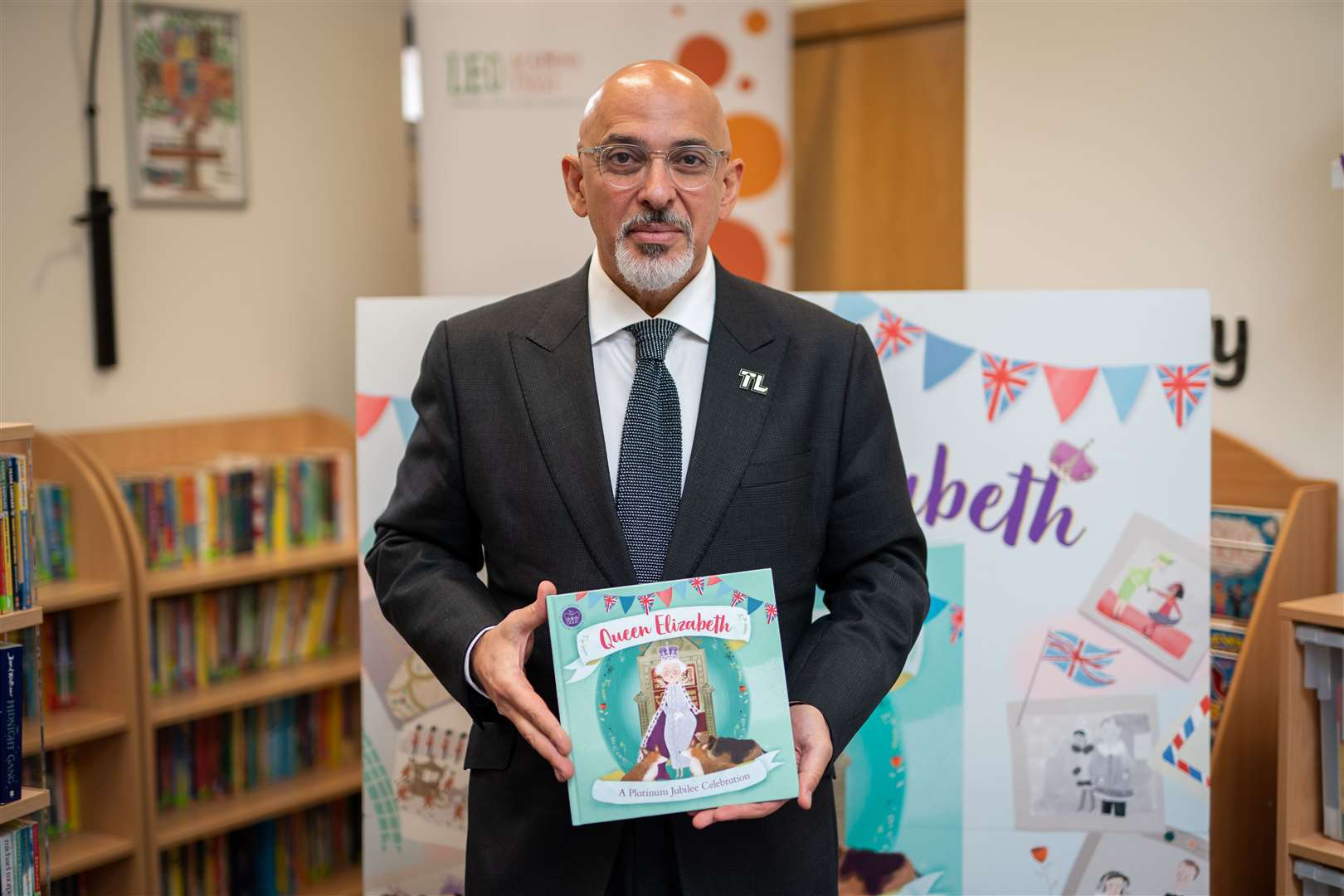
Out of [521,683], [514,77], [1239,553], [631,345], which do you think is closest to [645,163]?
[631,345]

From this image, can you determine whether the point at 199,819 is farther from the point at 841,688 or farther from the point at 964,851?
the point at 841,688

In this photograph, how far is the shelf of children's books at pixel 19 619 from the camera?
200 cm

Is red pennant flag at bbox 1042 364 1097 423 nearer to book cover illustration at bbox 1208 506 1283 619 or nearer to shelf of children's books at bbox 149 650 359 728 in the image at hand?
book cover illustration at bbox 1208 506 1283 619

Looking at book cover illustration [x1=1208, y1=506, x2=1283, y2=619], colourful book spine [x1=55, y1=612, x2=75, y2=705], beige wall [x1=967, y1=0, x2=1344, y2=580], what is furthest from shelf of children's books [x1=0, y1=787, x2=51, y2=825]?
beige wall [x1=967, y1=0, x2=1344, y2=580]

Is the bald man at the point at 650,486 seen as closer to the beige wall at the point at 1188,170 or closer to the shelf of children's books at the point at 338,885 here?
the beige wall at the point at 1188,170

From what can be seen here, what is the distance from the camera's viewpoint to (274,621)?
3.33 m

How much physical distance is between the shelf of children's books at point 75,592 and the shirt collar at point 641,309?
166 cm

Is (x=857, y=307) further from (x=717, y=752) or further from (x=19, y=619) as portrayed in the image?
(x=19, y=619)

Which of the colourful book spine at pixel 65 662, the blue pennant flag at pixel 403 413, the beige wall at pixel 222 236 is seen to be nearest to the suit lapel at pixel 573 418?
the blue pennant flag at pixel 403 413

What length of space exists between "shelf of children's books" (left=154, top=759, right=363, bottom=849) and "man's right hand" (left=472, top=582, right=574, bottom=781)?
6.38 feet

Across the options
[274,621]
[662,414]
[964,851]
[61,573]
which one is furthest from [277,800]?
[662,414]

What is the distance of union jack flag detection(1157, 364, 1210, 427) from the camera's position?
2.05 meters

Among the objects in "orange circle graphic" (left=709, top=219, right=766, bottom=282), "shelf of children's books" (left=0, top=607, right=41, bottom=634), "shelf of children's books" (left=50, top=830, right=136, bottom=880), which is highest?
"orange circle graphic" (left=709, top=219, right=766, bottom=282)

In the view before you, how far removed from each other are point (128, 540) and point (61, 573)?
171 millimetres
